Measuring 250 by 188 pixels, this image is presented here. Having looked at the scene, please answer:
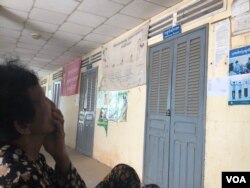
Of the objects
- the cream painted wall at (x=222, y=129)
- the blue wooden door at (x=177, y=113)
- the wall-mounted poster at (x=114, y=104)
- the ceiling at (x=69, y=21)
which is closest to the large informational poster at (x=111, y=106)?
the wall-mounted poster at (x=114, y=104)

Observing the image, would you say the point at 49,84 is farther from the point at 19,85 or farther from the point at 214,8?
the point at 19,85

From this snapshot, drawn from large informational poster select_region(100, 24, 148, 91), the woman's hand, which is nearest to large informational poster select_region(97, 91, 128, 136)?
large informational poster select_region(100, 24, 148, 91)

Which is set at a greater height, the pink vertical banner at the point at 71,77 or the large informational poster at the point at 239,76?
the pink vertical banner at the point at 71,77

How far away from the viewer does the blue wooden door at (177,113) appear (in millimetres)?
2902

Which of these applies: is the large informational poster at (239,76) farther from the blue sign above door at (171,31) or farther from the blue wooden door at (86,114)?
the blue wooden door at (86,114)

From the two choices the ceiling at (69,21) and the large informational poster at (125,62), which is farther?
the large informational poster at (125,62)

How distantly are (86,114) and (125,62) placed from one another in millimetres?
2120

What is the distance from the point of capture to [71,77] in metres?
7.38

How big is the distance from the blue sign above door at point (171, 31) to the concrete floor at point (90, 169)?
81.2 inches

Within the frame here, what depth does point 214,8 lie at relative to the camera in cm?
281

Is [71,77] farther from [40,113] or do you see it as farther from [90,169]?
[40,113]

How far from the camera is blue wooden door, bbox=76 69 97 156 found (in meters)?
5.82

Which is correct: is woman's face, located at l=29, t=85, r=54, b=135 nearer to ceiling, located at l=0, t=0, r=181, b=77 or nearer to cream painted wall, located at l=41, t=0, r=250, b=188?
cream painted wall, located at l=41, t=0, r=250, b=188

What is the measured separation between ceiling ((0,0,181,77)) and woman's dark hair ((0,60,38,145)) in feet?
7.37
